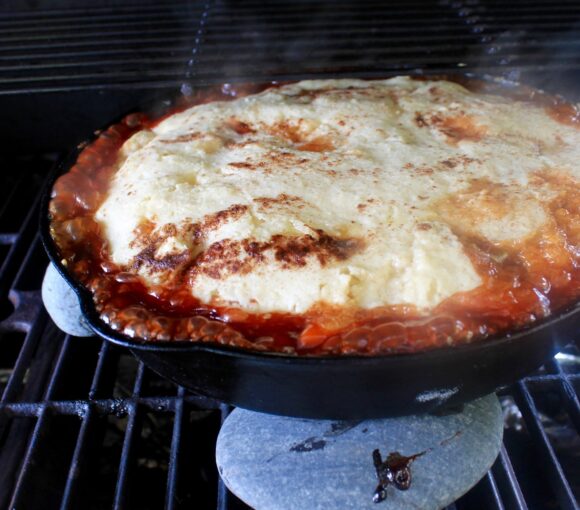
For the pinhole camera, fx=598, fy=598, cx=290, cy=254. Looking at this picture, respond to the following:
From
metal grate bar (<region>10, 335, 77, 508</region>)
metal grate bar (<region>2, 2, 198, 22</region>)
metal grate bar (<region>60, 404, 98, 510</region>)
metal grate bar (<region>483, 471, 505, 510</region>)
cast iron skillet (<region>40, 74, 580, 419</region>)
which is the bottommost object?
metal grate bar (<region>10, 335, 77, 508</region>)

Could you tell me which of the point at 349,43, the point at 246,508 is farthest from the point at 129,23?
the point at 246,508

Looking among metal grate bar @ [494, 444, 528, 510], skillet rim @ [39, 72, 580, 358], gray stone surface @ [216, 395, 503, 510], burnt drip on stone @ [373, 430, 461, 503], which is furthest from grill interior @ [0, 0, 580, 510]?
skillet rim @ [39, 72, 580, 358]

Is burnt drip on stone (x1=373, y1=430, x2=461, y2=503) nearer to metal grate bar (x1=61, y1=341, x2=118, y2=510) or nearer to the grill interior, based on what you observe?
the grill interior

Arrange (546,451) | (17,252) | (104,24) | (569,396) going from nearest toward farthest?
(546,451) < (569,396) < (104,24) < (17,252)

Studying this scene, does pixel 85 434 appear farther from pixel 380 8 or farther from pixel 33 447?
pixel 380 8

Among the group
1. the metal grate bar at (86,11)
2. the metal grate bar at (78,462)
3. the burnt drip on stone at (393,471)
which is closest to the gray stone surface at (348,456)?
the burnt drip on stone at (393,471)

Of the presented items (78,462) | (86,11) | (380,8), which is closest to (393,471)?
(78,462)

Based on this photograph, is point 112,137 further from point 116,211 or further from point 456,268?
point 456,268
